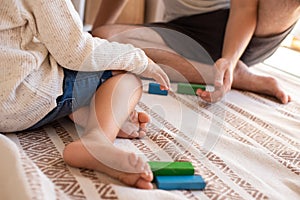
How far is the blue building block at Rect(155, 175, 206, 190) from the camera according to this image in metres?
0.57

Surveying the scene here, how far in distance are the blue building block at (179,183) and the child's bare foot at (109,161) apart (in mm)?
21

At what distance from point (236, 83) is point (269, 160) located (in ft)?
1.74

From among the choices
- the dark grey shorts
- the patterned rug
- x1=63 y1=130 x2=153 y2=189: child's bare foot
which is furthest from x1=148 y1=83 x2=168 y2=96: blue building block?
x1=63 y1=130 x2=153 y2=189: child's bare foot

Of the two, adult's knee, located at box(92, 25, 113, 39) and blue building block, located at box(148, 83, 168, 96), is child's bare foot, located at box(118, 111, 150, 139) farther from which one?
adult's knee, located at box(92, 25, 113, 39)

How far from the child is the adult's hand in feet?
0.91

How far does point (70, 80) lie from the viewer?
703mm

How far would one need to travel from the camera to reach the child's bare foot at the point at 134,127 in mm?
736

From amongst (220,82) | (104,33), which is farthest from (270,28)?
(104,33)

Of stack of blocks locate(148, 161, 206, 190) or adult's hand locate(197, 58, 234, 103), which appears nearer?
stack of blocks locate(148, 161, 206, 190)

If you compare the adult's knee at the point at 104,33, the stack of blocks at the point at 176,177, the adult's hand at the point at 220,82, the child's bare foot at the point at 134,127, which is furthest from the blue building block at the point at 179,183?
the adult's knee at the point at 104,33

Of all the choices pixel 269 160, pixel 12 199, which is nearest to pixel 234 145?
pixel 269 160

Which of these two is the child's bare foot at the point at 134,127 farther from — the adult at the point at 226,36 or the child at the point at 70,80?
the adult at the point at 226,36

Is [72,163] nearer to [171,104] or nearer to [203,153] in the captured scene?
[203,153]

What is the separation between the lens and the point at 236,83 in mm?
1226
